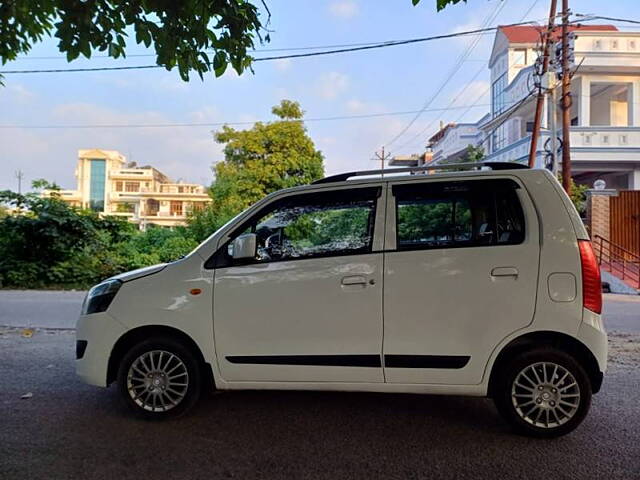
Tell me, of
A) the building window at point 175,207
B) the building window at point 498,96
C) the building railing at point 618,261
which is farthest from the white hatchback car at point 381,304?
the building window at point 175,207

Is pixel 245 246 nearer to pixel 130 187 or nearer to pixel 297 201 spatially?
pixel 297 201

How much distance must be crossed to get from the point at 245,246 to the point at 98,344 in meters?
1.50

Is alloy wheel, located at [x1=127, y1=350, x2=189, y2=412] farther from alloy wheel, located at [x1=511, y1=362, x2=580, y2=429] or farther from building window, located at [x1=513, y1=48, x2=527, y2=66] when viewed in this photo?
building window, located at [x1=513, y1=48, x2=527, y2=66]

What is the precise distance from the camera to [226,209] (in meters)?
18.1

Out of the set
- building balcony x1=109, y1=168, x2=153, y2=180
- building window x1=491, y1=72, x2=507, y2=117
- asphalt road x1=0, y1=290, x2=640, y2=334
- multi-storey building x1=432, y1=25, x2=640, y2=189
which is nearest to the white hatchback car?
asphalt road x1=0, y1=290, x2=640, y2=334

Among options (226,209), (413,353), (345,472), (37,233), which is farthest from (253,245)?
(226,209)

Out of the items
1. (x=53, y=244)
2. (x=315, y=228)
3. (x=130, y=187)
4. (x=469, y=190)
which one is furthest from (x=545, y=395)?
(x=130, y=187)

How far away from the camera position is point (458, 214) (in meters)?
3.77

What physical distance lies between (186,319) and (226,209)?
47.9 feet

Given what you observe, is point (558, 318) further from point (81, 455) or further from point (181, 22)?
point (181, 22)

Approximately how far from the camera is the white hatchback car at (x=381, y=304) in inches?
140

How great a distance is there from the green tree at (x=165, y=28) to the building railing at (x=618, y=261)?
459 inches

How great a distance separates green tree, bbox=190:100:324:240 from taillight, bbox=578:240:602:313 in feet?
64.5

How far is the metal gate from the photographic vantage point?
15.1 m
